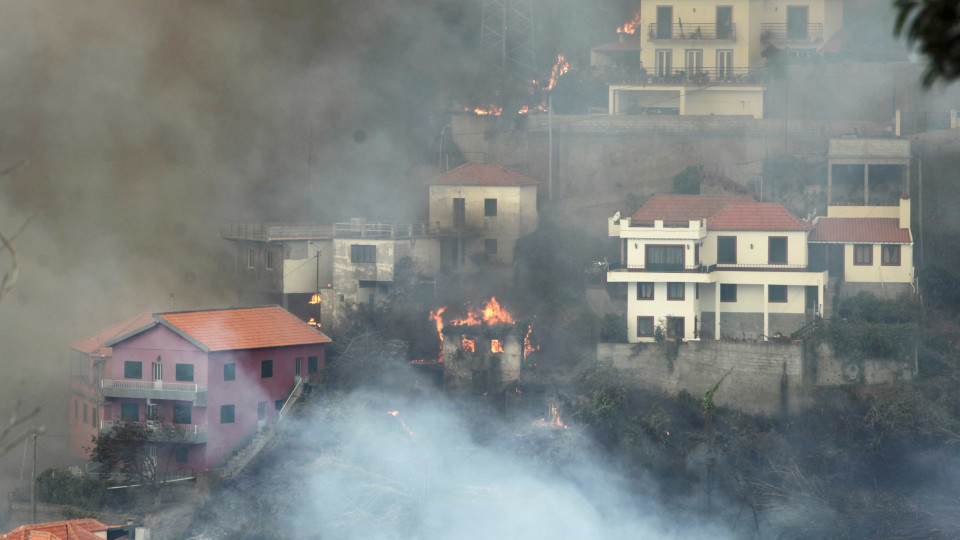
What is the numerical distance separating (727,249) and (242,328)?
12643 mm

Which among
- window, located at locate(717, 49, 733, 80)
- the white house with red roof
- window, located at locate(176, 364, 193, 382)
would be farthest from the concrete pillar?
window, located at locate(176, 364, 193, 382)

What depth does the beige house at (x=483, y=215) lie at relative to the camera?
38.1m

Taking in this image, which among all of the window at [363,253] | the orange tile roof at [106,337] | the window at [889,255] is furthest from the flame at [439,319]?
the window at [889,255]

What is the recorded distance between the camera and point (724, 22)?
40812mm

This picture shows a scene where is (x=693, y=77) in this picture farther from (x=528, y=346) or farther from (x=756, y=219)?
(x=528, y=346)

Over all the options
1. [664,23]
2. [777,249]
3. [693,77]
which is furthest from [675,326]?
[664,23]

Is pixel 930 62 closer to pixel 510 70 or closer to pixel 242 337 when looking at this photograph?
pixel 242 337

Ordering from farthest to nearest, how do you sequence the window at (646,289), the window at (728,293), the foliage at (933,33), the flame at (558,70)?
the flame at (558,70) → the window at (728,293) → the window at (646,289) → the foliage at (933,33)

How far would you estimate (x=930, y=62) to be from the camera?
16.9 feet

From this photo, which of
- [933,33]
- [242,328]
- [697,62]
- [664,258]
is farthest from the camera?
[697,62]

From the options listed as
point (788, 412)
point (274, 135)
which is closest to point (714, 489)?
point (788, 412)

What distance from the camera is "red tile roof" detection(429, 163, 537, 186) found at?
125ft

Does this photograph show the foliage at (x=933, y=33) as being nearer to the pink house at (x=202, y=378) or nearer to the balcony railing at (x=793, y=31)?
the pink house at (x=202, y=378)

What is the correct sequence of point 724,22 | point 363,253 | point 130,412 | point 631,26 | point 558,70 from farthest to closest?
point 631,26
point 558,70
point 724,22
point 363,253
point 130,412
